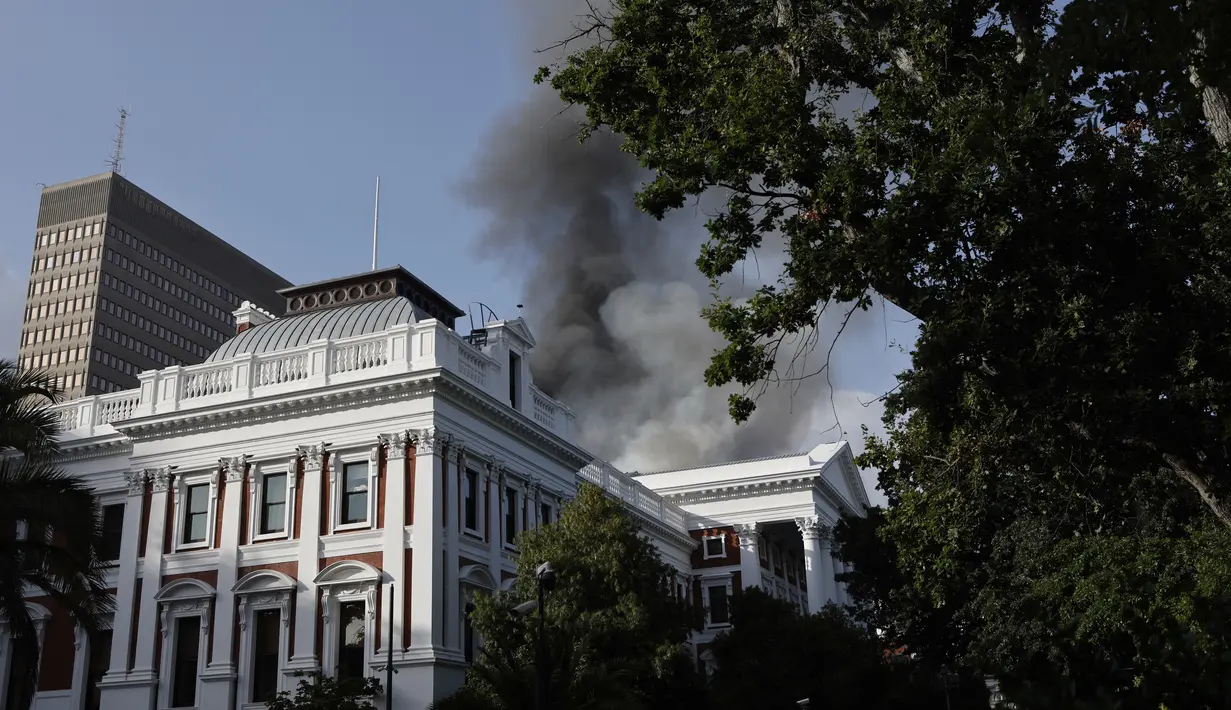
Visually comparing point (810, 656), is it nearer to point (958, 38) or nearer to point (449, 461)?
point (449, 461)

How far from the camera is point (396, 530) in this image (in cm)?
3253

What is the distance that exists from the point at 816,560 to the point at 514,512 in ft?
84.7

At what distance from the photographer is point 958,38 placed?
1725 cm

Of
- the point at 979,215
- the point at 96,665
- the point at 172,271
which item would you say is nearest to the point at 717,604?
the point at 96,665

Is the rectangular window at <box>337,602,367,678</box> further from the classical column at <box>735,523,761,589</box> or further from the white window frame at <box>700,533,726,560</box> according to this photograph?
the white window frame at <box>700,533,726,560</box>

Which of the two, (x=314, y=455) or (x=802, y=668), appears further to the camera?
(x=802, y=668)

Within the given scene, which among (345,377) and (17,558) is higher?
(345,377)

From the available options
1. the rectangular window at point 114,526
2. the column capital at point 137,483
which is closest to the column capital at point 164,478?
the column capital at point 137,483

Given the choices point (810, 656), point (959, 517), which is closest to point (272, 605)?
point (810, 656)

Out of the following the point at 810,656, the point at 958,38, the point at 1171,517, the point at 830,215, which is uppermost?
the point at 958,38

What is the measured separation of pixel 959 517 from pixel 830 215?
643 cm

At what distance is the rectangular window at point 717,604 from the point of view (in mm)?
57906

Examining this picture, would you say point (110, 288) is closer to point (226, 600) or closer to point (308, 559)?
point (226, 600)

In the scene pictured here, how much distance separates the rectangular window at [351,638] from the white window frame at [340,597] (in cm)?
15
